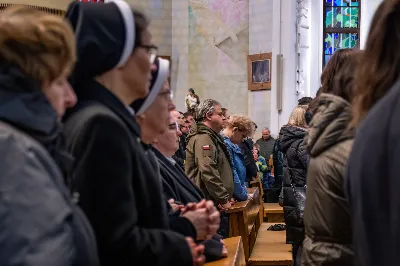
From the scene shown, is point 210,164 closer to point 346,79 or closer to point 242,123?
point 242,123

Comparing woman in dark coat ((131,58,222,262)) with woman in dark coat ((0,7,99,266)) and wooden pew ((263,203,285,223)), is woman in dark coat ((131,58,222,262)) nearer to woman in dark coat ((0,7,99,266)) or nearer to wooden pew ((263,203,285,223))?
woman in dark coat ((0,7,99,266))

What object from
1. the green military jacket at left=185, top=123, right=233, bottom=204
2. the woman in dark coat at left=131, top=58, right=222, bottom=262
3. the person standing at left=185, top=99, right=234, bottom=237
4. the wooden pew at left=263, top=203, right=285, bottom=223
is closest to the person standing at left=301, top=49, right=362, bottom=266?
the woman in dark coat at left=131, top=58, right=222, bottom=262

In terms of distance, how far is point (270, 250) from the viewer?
6.69m

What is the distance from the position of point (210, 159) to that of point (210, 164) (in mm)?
52

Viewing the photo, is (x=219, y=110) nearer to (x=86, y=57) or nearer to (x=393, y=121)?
(x=86, y=57)

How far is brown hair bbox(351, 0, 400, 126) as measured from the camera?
71.7 inches

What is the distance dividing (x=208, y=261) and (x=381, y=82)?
1886 mm

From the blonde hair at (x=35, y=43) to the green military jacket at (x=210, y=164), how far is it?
494 cm

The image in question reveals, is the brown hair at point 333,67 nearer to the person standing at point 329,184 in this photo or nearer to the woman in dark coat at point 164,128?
the person standing at point 329,184

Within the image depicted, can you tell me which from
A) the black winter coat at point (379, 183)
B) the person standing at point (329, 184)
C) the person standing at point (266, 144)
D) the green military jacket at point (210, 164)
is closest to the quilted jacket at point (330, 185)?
the person standing at point (329, 184)

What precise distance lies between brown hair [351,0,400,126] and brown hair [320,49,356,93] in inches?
37.8

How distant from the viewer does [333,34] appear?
1778 cm

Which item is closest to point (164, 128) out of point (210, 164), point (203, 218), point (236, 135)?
point (203, 218)

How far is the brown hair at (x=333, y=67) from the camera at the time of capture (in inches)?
113
